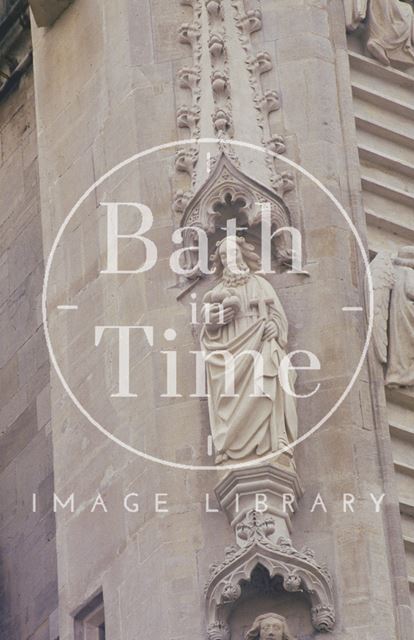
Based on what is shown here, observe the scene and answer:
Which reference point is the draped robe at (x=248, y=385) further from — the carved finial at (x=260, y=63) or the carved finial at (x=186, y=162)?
the carved finial at (x=260, y=63)

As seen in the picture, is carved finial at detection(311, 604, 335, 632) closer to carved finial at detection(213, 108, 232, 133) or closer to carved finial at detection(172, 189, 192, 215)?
carved finial at detection(172, 189, 192, 215)

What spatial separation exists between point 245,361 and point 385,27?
149 inches

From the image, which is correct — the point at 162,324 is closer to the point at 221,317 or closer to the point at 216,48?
the point at 221,317

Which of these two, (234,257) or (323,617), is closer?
(323,617)

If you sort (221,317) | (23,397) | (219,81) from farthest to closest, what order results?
(23,397) < (219,81) < (221,317)

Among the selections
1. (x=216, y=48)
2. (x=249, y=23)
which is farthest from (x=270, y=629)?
(x=249, y=23)

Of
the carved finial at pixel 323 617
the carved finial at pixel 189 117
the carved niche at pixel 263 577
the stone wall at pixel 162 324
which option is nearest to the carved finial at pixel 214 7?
the stone wall at pixel 162 324

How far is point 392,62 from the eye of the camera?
22.6 metres

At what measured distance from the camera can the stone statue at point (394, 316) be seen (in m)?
20.5

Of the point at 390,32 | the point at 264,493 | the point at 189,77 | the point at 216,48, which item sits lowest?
the point at 264,493

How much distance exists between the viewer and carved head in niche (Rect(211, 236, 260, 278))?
20.4m

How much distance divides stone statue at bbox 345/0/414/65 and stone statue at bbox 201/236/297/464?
2.64 meters

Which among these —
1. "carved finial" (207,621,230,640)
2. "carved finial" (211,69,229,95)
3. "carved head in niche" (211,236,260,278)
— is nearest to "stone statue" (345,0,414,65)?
"carved finial" (211,69,229,95)

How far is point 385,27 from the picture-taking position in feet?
74.2
